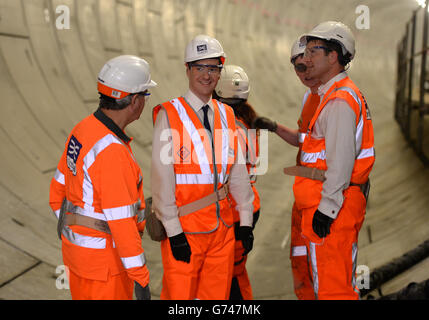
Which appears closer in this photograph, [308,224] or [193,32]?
[308,224]

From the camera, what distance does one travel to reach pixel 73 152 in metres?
2.14

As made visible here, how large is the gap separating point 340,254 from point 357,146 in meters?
0.64

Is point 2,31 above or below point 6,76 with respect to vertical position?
above

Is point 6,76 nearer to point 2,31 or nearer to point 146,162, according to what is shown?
point 2,31

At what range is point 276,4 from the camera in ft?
41.9

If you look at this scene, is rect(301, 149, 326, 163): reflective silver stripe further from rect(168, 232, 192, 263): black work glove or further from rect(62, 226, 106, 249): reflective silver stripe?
rect(62, 226, 106, 249): reflective silver stripe

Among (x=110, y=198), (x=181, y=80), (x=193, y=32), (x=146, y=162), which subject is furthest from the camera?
(x=193, y=32)

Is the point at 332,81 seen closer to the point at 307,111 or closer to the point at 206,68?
the point at 307,111

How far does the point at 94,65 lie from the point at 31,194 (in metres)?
2.38

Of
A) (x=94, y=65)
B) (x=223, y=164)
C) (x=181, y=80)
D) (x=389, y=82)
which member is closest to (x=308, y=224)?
(x=223, y=164)

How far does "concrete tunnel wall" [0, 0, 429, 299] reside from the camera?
3820mm

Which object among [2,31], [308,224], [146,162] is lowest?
[146,162]

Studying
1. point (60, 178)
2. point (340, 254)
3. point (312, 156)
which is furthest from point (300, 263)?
point (60, 178)
